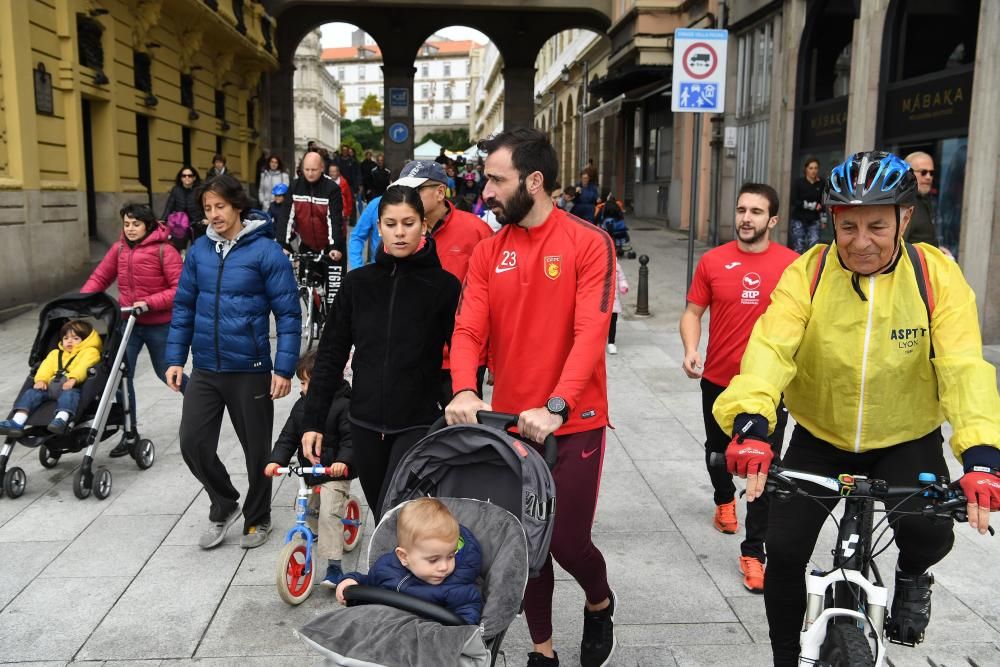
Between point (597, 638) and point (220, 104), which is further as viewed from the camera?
point (220, 104)

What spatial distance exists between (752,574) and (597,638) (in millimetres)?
1238

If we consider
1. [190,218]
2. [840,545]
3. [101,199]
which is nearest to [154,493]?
[840,545]

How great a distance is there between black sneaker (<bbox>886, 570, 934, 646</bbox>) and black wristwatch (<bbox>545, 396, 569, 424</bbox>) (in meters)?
1.36

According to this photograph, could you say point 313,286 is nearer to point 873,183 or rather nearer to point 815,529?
point 815,529

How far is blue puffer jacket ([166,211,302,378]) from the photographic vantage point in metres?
4.96

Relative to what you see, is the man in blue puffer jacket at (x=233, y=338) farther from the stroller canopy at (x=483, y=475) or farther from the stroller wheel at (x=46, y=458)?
the stroller canopy at (x=483, y=475)

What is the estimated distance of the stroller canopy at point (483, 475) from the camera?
119 inches

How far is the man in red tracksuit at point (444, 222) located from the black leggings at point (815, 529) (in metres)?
2.49

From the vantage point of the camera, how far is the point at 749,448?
8.76ft

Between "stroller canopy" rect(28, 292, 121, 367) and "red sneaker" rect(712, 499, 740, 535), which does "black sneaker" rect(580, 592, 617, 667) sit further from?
"stroller canopy" rect(28, 292, 121, 367)

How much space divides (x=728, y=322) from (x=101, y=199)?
15.1 metres

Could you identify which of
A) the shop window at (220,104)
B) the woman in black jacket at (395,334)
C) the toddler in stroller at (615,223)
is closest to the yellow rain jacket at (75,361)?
the woman in black jacket at (395,334)

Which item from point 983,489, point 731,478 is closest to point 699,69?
point 731,478

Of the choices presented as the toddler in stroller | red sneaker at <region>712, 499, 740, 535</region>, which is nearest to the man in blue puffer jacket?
red sneaker at <region>712, 499, 740, 535</region>
